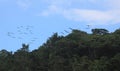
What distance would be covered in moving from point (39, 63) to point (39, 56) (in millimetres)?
1664

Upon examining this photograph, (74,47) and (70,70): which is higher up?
(74,47)

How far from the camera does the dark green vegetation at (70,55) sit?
41.8 meters

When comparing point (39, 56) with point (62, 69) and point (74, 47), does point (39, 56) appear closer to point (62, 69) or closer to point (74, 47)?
point (74, 47)

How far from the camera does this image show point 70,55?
4906cm

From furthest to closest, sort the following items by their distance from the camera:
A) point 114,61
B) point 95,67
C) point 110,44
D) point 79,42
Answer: point 79,42 < point 110,44 < point 114,61 < point 95,67

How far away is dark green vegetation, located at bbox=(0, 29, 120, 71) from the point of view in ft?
137

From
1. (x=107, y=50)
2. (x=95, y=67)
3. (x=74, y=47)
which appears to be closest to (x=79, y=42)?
(x=74, y=47)

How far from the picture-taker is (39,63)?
4916 centimetres

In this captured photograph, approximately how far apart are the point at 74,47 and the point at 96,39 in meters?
3.36

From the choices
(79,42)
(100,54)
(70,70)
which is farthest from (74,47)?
(70,70)

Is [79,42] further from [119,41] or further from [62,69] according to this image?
[62,69]

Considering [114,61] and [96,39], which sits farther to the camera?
[96,39]

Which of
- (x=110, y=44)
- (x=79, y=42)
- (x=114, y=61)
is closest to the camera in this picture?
(x=114, y=61)

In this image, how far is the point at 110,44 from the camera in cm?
4709
